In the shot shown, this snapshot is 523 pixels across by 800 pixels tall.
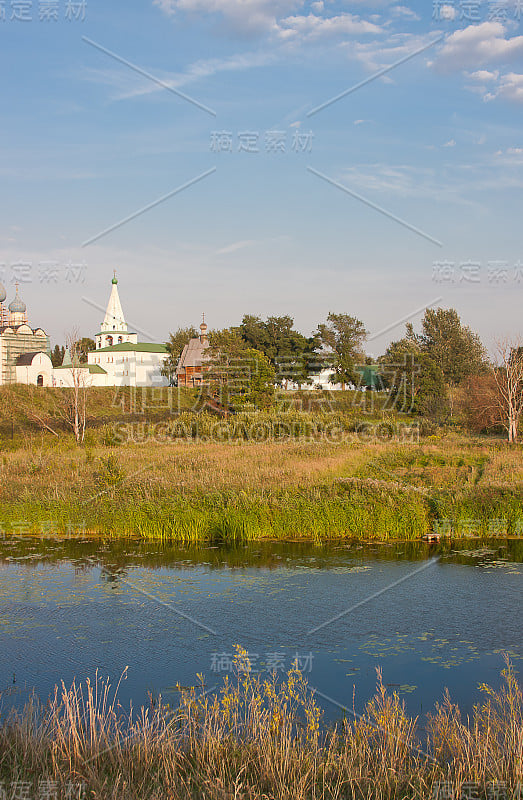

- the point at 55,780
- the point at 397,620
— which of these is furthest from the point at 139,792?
the point at 397,620

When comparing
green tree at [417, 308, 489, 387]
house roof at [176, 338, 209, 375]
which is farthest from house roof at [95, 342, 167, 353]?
green tree at [417, 308, 489, 387]

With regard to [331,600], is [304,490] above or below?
above

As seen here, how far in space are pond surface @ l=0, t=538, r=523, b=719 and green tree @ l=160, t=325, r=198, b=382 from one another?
6836 cm

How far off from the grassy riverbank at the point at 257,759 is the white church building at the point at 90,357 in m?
39.7

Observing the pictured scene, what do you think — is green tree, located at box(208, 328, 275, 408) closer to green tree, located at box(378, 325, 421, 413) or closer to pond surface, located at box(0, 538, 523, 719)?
green tree, located at box(378, 325, 421, 413)

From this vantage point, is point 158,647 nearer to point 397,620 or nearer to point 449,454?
point 397,620

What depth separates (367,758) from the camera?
5852mm

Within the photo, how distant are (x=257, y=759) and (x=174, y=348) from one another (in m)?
80.4

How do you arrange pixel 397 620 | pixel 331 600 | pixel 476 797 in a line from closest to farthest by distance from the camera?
pixel 476 797 → pixel 397 620 → pixel 331 600

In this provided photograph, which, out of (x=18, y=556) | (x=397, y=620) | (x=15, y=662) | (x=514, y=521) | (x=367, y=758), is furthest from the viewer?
(x=514, y=521)

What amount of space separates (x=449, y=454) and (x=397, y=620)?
16797 mm

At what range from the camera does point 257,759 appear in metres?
5.76

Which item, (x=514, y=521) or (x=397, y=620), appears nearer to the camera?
(x=397, y=620)

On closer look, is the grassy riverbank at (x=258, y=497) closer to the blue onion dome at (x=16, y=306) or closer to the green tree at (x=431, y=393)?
the green tree at (x=431, y=393)
